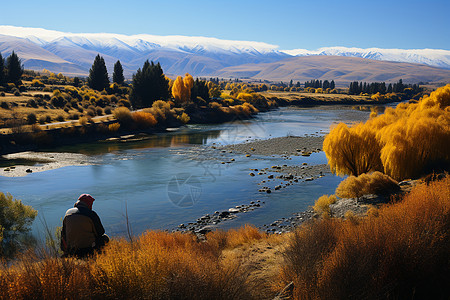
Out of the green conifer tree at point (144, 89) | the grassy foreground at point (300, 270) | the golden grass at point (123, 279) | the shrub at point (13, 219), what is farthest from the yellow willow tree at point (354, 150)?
the green conifer tree at point (144, 89)

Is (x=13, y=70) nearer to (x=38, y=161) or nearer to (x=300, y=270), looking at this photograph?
(x=38, y=161)

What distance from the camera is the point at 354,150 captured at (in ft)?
72.9

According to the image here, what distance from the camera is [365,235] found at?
300 inches

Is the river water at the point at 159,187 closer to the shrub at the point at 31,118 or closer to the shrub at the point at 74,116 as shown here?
the shrub at the point at 31,118

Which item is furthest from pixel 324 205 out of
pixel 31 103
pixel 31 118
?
pixel 31 103

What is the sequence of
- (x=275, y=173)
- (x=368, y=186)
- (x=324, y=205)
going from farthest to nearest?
(x=275, y=173), (x=324, y=205), (x=368, y=186)

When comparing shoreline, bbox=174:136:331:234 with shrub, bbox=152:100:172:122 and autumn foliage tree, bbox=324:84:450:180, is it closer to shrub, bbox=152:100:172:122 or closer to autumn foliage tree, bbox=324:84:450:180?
autumn foliage tree, bbox=324:84:450:180

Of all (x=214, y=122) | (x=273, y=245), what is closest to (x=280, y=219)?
(x=273, y=245)

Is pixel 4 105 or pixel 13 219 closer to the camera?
pixel 13 219

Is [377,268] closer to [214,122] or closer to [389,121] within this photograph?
[389,121]

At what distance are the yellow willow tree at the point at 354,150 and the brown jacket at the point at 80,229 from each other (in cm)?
1806

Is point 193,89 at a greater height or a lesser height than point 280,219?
greater

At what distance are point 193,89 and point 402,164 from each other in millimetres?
60815

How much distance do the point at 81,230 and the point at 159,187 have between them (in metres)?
16.2
